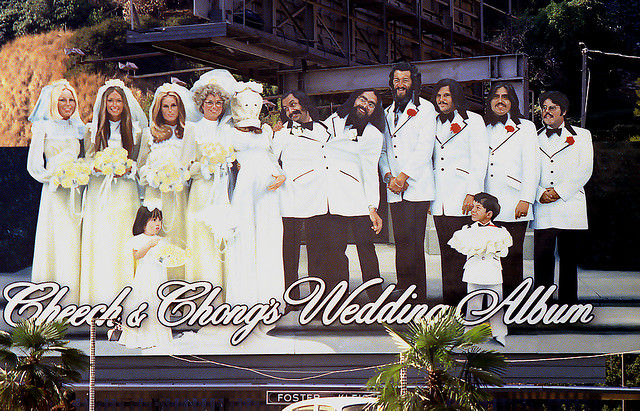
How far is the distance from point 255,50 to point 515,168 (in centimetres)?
425

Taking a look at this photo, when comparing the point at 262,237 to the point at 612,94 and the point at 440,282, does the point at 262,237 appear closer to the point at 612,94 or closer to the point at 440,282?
the point at 440,282

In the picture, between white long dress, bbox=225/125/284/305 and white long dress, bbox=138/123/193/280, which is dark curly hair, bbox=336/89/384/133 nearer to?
white long dress, bbox=225/125/284/305

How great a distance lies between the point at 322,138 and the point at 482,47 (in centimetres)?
347

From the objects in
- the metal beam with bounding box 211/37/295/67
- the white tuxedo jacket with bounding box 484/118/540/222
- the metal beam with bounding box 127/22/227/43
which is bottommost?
the white tuxedo jacket with bounding box 484/118/540/222

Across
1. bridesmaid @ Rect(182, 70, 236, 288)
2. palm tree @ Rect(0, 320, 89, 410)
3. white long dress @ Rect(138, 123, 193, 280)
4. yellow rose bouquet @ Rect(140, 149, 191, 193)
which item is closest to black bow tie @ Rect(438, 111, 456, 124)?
bridesmaid @ Rect(182, 70, 236, 288)

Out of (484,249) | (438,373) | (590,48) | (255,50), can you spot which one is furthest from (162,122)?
(590,48)

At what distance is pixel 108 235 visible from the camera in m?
12.7

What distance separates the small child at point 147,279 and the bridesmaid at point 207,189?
0.49 meters

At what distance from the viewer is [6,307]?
12.8 meters

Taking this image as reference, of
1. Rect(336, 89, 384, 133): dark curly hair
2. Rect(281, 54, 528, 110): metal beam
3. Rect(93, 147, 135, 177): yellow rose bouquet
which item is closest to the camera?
Rect(336, 89, 384, 133): dark curly hair

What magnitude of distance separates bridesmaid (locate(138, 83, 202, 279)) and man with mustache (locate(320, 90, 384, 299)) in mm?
2008

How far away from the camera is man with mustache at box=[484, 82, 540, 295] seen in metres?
12.2

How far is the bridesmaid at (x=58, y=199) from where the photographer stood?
12711 mm

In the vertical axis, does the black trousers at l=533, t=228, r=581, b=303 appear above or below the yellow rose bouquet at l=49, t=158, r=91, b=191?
below
